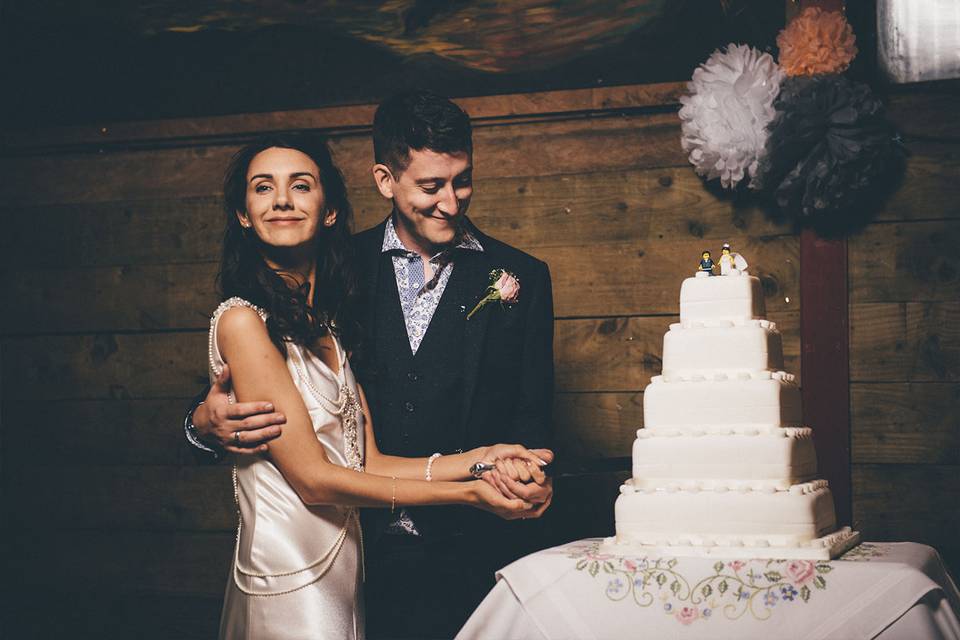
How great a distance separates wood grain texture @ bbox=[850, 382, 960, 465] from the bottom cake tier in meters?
1.45

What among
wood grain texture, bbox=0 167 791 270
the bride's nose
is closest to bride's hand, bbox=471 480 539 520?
the bride's nose

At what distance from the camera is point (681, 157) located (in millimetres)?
4035

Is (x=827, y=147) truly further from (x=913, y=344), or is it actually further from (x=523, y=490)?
(x=523, y=490)

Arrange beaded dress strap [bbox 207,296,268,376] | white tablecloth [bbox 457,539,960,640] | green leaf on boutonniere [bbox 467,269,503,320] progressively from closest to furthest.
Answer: white tablecloth [bbox 457,539,960,640] → beaded dress strap [bbox 207,296,268,376] → green leaf on boutonniere [bbox 467,269,503,320]

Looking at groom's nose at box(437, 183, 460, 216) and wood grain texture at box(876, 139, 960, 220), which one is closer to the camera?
groom's nose at box(437, 183, 460, 216)

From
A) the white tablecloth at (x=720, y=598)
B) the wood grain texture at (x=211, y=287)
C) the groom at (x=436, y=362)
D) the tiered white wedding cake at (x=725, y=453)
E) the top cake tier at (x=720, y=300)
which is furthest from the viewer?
the wood grain texture at (x=211, y=287)

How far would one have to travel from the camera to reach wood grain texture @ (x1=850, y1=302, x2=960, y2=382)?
12.5ft

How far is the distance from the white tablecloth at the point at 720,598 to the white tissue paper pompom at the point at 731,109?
1.71m

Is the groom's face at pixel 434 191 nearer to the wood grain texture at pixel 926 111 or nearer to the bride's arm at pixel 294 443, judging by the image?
the bride's arm at pixel 294 443

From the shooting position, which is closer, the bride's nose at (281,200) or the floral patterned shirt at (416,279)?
the bride's nose at (281,200)

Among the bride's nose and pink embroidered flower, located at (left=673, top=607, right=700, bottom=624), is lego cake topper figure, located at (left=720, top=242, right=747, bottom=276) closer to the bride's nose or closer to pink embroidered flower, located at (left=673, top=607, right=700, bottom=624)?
pink embroidered flower, located at (left=673, top=607, right=700, bottom=624)

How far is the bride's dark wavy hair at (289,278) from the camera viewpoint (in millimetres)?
2793

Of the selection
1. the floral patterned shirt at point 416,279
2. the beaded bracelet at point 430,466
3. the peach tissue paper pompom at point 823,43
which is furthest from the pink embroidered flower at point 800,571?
the peach tissue paper pompom at point 823,43

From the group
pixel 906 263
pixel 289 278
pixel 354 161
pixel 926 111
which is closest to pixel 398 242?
pixel 289 278
